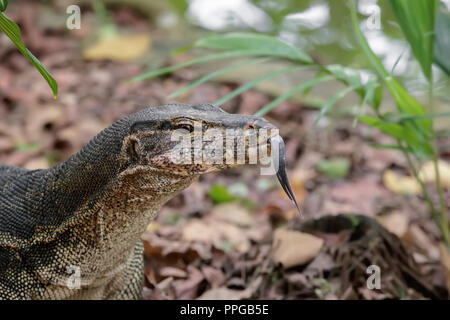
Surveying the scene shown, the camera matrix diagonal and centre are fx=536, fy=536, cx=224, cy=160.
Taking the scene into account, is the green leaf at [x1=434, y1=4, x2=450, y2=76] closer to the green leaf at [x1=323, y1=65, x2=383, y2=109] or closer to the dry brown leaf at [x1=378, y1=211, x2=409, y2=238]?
the green leaf at [x1=323, y1=65, x2=383, y2=109]

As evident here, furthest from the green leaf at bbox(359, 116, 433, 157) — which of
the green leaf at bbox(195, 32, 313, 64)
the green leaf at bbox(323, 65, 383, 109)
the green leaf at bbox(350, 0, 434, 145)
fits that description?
the green leaf at bbox(195, 32, 313, 64)

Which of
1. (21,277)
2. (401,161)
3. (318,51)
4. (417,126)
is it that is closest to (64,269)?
(21,277)

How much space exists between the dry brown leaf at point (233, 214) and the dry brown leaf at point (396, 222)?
1.22 metres

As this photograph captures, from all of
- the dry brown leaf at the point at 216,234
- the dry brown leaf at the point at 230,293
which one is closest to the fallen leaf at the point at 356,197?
the dry brown leaf at the point at 216,234

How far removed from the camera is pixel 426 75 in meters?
3.27

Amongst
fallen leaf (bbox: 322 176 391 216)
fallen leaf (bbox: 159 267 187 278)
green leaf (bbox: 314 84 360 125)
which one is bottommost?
fallen leaf (bbox: 322 176 391 216)

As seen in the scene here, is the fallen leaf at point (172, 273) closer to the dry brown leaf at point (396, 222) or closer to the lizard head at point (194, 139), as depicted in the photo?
the lizard head at point (194, 139)

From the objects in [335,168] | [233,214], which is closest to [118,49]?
[335,168]

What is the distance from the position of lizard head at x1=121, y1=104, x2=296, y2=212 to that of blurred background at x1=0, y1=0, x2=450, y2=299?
1162 millimetres

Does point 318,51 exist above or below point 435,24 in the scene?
below

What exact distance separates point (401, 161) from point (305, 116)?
4.93ft

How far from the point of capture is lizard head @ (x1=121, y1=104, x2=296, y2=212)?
2.30 metres

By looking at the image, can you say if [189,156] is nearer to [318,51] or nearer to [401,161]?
[401,161]

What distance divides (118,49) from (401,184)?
182 inches
